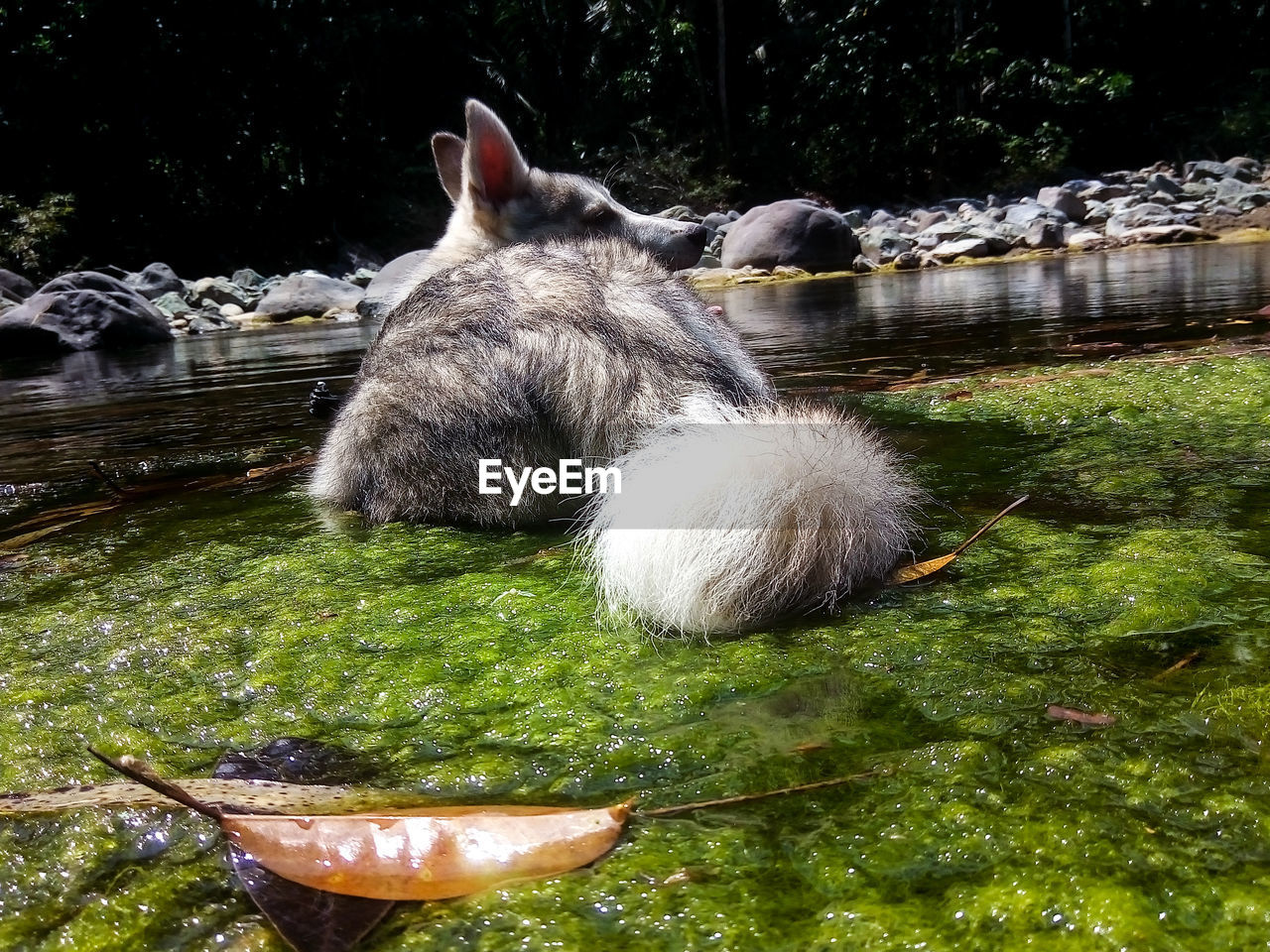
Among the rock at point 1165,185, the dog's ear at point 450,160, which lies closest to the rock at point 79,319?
the dog's ear at point 450,160

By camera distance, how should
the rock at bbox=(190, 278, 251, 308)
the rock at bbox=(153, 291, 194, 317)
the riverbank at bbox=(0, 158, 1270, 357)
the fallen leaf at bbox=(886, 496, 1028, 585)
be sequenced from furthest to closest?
the rock at bbox=(190, 278, 251, 308) → the rock at bbox=(153, 291, 194, 317) → the riverbank at bbox=(0, 158, 1270, 357) → the fallen leaf at bbox=(886, 496, 1028, 585)

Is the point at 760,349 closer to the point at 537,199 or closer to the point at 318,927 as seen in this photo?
the point at 537,199

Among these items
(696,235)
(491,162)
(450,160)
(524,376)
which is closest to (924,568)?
(524,376)

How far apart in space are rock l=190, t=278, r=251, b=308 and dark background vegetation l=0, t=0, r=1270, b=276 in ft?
14.3

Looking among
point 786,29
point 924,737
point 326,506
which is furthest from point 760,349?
point 786,29

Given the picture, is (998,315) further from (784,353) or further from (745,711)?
(745,711)

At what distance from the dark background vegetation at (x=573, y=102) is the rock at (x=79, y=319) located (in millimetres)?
9334

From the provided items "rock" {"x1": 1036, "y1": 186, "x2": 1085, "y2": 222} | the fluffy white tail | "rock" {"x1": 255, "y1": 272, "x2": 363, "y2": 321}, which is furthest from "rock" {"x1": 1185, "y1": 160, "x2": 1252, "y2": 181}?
the fluffy white tail

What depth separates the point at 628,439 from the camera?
214 centimetres

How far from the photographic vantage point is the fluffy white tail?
152 centimetres

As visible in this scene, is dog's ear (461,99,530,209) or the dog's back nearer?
the dog's back

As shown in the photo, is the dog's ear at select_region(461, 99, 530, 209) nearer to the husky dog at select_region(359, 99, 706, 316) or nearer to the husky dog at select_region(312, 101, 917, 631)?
the husky dog at select_region(359, 99, 706, 316)

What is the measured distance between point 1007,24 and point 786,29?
6.45 metres

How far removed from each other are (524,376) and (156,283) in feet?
57.8
